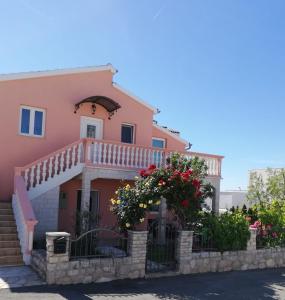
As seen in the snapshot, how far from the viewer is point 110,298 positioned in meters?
8.73

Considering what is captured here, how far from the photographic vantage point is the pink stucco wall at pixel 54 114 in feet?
48.5

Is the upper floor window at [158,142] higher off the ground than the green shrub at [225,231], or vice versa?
the upper floor window at [158,142]

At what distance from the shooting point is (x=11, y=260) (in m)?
10.7

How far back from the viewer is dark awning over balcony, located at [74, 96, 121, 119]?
16.3 meters

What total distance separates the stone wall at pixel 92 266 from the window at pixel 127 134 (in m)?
8.02

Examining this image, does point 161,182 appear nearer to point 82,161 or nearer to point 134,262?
point 134,262

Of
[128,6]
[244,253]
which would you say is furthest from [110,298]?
[128,6]

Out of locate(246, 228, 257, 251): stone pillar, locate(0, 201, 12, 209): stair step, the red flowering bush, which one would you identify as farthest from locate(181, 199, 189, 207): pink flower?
locate(0, 201, 12, 209): stair step

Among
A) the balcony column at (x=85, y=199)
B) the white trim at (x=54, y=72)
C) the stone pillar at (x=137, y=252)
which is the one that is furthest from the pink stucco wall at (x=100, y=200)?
the stone pillar at (x=137, y=252)

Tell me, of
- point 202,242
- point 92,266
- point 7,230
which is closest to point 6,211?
point 7,230

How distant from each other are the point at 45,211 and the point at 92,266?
4.14 meters

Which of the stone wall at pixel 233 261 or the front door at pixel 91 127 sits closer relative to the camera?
the stone wall at pixel 233 261

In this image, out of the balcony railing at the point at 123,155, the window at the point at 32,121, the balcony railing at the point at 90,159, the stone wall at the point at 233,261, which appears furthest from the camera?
the window at the point at 32,121

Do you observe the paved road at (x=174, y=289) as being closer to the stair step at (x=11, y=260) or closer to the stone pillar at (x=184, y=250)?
the stone pillar at (x=184, y=250)
